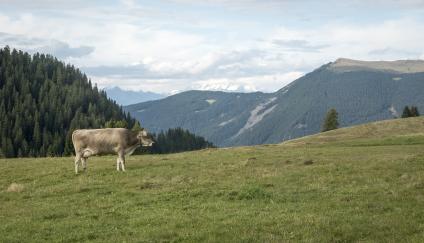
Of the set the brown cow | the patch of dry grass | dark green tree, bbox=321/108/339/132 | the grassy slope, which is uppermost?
dark green tree, bbox=321/108/339/132

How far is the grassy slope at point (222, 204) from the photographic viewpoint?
15.1 m

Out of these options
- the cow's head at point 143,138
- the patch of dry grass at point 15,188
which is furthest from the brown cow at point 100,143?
the patch of dry grass at point 15,188

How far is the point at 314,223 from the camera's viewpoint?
15750 millimetres

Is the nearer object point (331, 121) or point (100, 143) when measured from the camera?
point (100, 143)

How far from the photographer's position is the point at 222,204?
19.5 metres

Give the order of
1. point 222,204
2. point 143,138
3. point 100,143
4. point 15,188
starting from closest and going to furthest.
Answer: point 222,204
point 15,188
point 100,143
point 143,138

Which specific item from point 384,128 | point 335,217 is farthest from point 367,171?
point 384,128

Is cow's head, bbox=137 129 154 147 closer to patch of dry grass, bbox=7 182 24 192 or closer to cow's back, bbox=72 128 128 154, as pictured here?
cow's back, bbox=72 128 128 154

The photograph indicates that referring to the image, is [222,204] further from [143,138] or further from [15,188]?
[143,138]

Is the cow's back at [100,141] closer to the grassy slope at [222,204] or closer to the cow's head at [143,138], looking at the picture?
the cow's head at [143,138]

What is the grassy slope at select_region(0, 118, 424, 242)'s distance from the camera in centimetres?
1512

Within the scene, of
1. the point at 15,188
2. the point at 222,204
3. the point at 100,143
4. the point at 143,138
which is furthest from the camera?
the point at 143,138

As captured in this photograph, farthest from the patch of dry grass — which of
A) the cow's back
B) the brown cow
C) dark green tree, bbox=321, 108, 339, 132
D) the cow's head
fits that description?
dark green tree, bbox=321, 108, 339, 132

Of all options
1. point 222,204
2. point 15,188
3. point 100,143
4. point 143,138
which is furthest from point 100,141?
point 222,204
